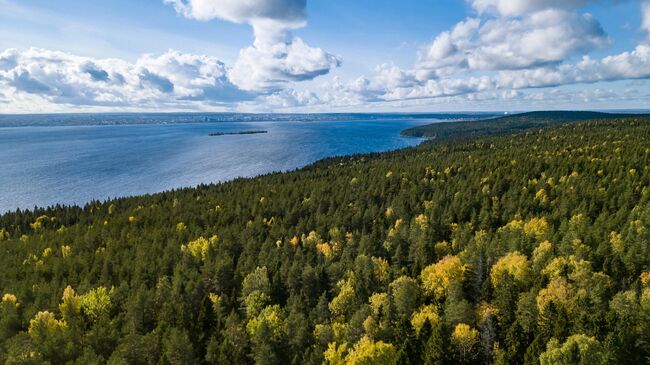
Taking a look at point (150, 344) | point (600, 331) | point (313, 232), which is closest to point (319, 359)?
point (150, 344)

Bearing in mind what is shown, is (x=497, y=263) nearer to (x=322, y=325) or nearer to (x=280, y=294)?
(x=322, y=325)

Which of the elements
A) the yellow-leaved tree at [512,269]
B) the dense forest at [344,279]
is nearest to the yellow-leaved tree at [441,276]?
the dense forest at [344,279]

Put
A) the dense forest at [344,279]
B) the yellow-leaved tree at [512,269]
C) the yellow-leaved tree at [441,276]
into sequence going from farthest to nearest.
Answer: the yellow-leaved tree at [441,276] < the yellow-leaved tree at [512,269] < the dense forest at [344,279]

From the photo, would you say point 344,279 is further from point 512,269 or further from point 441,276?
point 512,269

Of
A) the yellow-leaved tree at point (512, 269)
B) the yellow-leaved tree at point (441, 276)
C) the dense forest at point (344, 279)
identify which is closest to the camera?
the dense forest at point (344, 279)

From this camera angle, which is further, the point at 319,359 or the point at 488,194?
the point at 488,194

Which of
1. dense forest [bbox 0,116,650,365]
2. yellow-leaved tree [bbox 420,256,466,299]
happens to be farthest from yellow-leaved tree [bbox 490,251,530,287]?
yellow-leaved tree [bbox 420,256,466,299]

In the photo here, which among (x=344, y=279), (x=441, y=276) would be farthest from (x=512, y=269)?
(x=344, y=279)

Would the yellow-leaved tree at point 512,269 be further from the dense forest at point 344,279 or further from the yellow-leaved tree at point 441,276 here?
the yellow-leaved tree at point 441,276
